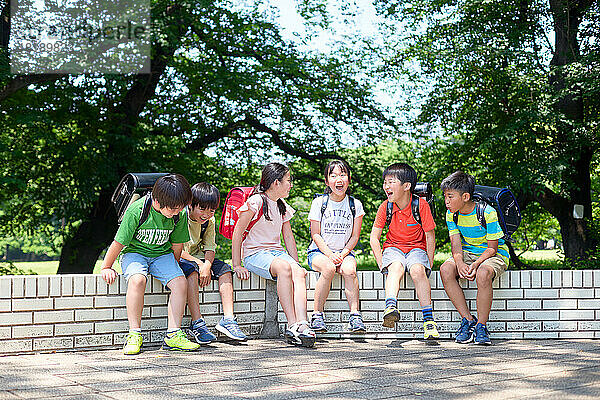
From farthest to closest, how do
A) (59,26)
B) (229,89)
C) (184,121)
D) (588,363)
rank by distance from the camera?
(184,121)
(229,89)
(59,26)
(588,363)

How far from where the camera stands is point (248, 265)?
18.4 ft

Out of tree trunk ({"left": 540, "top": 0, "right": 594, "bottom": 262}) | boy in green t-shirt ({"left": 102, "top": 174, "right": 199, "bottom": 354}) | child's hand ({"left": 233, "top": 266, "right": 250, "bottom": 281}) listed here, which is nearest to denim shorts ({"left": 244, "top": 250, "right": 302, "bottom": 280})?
child's hand ({"left": 233, "top": 266, "right": 250, "bottom": 281})

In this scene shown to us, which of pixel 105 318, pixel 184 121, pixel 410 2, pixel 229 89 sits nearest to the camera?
pixel 105 318

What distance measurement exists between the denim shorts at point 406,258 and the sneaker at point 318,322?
67cm

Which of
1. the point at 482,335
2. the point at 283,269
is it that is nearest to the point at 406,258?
the point at 482,335

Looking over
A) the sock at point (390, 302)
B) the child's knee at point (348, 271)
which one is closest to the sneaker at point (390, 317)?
the sock at point (390, 302)

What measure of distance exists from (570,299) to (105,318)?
154 inches

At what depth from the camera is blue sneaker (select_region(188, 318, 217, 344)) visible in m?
5.08

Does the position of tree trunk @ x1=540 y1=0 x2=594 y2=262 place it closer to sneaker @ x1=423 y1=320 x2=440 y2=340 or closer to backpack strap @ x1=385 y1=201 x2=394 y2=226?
backpack strap @ x1=385 y1=201 x2=394 y2=226

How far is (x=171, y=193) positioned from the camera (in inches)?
188

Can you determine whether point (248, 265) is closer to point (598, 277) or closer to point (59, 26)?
point (598, 277)

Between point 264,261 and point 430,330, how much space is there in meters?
1.50

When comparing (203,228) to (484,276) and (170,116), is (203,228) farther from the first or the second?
(170,116)

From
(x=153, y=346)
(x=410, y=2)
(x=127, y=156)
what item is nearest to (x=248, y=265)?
(x=153, y=346)
